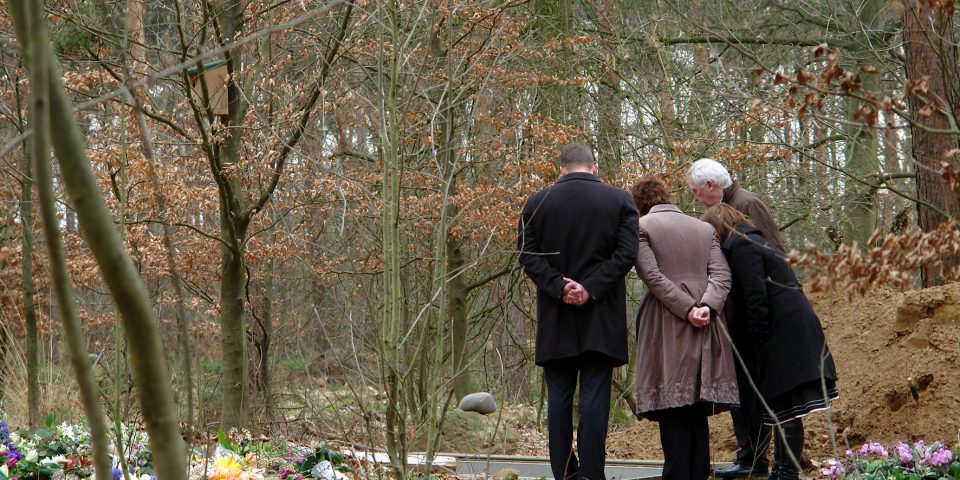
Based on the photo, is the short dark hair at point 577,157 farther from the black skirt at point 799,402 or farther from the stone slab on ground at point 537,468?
the stone slab on ground at point 537,468

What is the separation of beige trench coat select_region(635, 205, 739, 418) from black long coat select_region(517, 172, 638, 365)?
14cm

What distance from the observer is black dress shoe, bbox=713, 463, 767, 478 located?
230 inches

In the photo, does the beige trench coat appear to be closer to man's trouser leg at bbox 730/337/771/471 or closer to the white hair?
the white hair

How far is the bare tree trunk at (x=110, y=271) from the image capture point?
3.65 feet

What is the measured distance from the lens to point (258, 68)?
8.74m

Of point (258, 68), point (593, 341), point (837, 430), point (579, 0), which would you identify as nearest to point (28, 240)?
point (258, 68)

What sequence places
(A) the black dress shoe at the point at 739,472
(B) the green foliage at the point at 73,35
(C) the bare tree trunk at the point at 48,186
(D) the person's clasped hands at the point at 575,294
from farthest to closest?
(B) the green foliage at the point at 73,35 → (A) the black dress shoe at the point at 739,472 → (D) the person's clasped hands at the point at 575,294 → (C) the bare tree trunk at the point at 48,186

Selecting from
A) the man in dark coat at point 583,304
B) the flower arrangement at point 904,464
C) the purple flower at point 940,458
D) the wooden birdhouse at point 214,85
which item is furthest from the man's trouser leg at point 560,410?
the wooden birdhouse at point 214,85

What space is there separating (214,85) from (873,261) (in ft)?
21.8

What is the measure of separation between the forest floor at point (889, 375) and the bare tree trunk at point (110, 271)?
5.53m

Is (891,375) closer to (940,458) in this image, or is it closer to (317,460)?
(940,458)

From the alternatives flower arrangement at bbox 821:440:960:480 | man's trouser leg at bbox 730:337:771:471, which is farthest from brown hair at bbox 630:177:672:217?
flower arrangement at bbox 821:440:960:480

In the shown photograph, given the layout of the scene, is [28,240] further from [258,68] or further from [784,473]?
[784,473]

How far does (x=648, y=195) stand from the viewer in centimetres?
569
